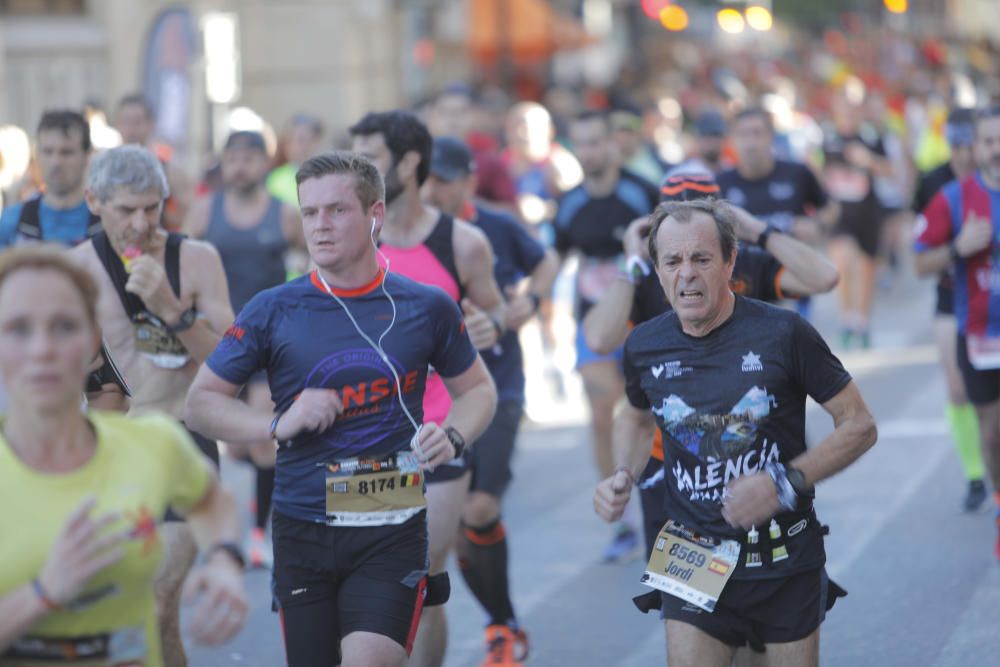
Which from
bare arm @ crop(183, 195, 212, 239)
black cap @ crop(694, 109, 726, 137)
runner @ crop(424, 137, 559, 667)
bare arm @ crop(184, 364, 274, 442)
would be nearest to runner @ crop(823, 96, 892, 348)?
black cap @ crop(694, 109, 726, 137)

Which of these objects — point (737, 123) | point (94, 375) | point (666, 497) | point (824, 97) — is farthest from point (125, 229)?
point (824, 97)

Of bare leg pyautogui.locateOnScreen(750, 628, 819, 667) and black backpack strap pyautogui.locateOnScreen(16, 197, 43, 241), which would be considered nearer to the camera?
bare leg pyautogui.locateOnScreen(750, 628, 819, 667)

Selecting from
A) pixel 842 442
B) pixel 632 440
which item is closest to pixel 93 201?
pixel 632 440

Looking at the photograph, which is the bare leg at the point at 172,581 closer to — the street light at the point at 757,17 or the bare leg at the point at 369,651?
the bare leg at the point at 369,651

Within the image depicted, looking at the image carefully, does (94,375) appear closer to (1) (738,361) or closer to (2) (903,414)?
(1) (738,361)

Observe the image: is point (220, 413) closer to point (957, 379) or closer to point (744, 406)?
point (744, 406)

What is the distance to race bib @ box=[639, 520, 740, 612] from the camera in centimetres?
471

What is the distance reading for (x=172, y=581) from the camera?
5664mm

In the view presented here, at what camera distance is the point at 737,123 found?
1002cm

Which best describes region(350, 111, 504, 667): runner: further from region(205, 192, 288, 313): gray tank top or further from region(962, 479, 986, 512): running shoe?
region(962, 479, 986, 512): running shoe

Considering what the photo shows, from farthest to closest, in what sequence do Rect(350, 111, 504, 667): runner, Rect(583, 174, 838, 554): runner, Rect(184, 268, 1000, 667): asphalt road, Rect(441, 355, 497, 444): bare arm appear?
Rect(184, 268, 1000, 667): asphalt road → Rect(350, 111, 504, 667): runner → Rect(583, 174, 838, 554): runner → Rect(441, 355, 497, 444): bare arm

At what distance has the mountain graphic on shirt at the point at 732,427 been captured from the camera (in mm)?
4742

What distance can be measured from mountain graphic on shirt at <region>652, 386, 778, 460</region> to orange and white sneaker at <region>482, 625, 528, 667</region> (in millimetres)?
2323

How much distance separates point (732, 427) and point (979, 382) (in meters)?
3.99
